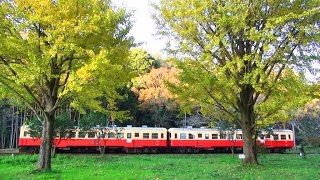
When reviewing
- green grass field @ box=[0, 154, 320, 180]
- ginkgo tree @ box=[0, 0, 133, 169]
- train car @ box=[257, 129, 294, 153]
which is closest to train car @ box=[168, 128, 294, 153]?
train car @ box=[257, 129, 294, 153]

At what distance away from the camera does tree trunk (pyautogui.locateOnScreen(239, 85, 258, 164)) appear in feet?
48.2

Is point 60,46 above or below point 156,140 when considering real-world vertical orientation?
above

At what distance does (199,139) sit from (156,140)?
4060 mm

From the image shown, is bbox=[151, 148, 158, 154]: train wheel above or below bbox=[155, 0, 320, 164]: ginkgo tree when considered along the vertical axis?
below

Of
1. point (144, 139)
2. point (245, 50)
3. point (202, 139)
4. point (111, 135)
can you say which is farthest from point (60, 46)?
point (202, 139)

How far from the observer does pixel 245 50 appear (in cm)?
1410

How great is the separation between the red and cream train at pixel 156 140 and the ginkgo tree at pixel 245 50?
14348mm

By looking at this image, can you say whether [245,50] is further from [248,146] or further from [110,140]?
[110,140]

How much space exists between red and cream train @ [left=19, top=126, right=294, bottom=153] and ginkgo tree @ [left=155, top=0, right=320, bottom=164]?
14.3 m

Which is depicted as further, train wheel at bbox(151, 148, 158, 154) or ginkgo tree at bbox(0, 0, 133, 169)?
train wheel at bbox(151, 148, 158, 154)

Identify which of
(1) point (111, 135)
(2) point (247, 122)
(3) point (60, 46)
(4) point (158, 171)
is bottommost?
(4) point (158, 171)

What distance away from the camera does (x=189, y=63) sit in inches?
554

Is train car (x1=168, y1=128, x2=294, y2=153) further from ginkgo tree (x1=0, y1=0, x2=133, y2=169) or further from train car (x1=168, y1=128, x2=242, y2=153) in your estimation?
ginkgo tree (x1=0, y1=0, x2=133, y2=169)

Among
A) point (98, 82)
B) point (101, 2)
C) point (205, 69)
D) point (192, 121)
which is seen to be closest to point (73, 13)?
point (101, 2)
